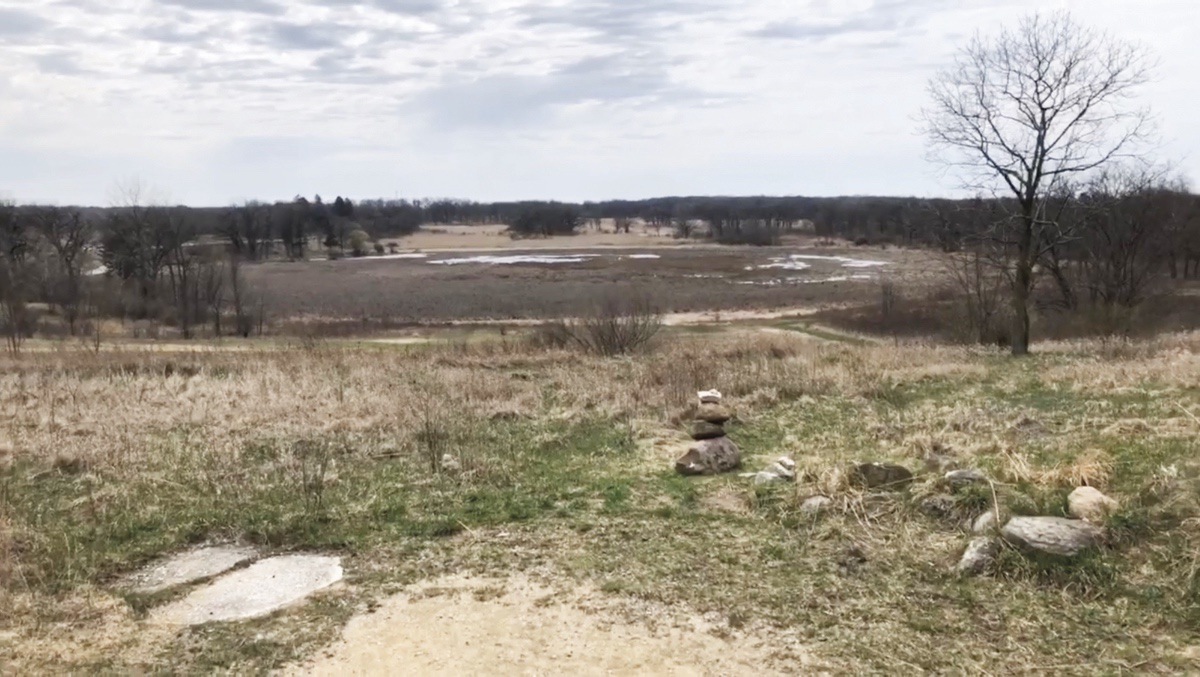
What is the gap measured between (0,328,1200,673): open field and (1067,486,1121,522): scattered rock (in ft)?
0.44

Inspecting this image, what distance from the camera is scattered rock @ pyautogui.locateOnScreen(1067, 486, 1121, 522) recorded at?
691cm

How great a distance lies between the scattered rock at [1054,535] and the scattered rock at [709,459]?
11.1 ft

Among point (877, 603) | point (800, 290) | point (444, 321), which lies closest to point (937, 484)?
point (877, 603)

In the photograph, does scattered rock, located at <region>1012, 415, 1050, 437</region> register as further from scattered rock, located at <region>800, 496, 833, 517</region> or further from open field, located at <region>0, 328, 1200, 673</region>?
scattered rock, located at <region>800, 496, 833, 517</region>

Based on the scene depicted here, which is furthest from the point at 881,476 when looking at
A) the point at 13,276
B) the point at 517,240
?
the point at 517,240

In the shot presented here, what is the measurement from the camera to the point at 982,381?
48.2ft

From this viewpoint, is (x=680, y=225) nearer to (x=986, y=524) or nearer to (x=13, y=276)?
(x=13, y=276)

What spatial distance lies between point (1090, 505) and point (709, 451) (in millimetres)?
3818

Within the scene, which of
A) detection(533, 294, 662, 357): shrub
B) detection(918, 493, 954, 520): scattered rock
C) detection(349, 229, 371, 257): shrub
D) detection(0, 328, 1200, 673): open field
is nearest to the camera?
detection(0, 328, 1200, 673): open field

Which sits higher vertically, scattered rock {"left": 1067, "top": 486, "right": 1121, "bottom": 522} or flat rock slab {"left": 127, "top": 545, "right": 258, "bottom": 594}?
scattered rock {"left": 1067, "top": 486, "right": 1121, "bottom": 522}

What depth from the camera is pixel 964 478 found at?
798 cm

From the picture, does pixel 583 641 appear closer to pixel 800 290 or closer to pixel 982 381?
pixel 982 381

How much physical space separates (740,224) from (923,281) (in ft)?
238

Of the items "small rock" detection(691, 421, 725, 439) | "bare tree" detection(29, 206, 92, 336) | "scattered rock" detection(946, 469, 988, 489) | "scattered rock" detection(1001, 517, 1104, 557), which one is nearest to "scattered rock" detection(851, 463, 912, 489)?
"scattered rock" detection(946, 469, 988, 489)
